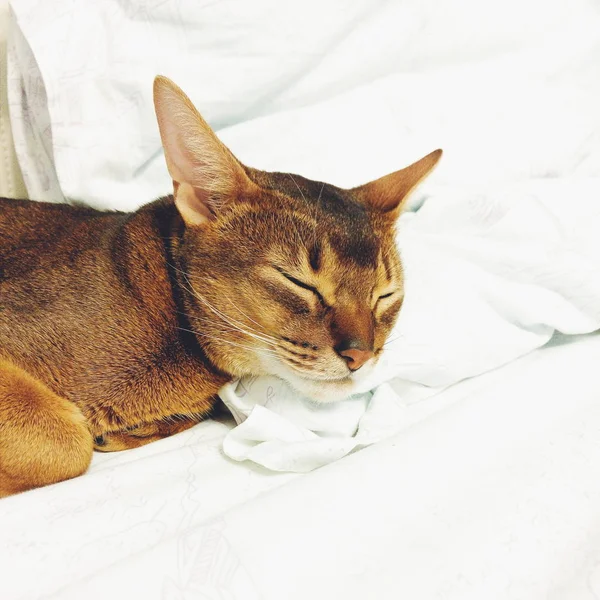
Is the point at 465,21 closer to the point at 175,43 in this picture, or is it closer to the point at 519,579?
the point at 175,43

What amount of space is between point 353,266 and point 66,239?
2.27ft

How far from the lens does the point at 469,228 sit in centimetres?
157

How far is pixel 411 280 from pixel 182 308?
0.62 metres

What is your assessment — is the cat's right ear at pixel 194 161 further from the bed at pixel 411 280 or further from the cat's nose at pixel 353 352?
the bed at pixel 411 280

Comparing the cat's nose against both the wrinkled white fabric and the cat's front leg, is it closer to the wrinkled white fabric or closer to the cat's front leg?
the wrinkled white fabric

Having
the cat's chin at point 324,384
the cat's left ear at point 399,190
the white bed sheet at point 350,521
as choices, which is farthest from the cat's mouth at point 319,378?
the cat's left ear at point 399,190

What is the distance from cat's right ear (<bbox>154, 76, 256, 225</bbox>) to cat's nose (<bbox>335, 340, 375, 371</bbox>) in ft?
1.34

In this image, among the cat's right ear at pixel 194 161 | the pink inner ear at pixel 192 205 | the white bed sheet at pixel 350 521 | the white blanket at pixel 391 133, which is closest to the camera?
the white bed sheet at pixel 350 521

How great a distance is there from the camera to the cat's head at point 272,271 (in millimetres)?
1114

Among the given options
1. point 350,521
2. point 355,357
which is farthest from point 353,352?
point 350,521

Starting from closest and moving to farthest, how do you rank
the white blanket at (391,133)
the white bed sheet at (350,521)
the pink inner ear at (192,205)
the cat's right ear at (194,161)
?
the white bed sheet at (350,521) < the cat's right ear at (194,161) < the pink inner ear at (192,205) < the white blanket at (391,133)

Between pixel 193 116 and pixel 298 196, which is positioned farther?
pixel 298 196

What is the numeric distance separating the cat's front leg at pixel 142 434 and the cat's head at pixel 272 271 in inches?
7.2

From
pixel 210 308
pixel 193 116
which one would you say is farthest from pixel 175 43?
pixel 210 308
